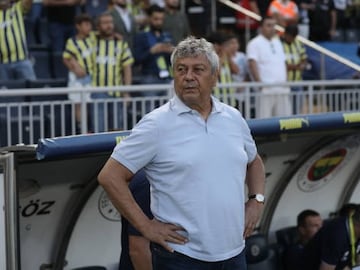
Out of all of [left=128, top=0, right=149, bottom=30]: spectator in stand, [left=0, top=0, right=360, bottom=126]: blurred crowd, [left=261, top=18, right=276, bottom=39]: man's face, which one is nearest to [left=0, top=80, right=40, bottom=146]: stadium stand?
[left=0, top=0, right=360, bottom=126]: blurred crowd

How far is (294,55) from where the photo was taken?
452 inches

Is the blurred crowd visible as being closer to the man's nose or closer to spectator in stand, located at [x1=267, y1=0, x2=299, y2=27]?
spectator in stand, located at [x1=267, y1=0, x2=299, y2=27]

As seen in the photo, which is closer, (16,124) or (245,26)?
(16,124)

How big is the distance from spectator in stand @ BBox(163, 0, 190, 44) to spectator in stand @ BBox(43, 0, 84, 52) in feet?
3.87

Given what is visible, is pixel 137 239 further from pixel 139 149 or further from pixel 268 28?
pixel 268 28

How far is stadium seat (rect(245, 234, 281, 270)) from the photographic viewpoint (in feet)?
23.3

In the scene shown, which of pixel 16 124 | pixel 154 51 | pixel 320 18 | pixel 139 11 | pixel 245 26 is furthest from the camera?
pixel 320 18

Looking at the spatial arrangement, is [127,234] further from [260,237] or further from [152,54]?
[152,54]

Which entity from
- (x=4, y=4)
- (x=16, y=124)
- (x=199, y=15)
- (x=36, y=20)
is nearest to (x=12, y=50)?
(x=4, y=4)

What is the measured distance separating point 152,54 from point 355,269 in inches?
174

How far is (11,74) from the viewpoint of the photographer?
31.6 feet

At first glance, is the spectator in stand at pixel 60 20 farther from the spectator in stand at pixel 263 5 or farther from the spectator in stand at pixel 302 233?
the spectator in stand at pixel 302 233

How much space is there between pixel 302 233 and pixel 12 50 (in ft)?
12.1

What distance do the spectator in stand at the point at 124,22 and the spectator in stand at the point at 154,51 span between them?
0.27m
